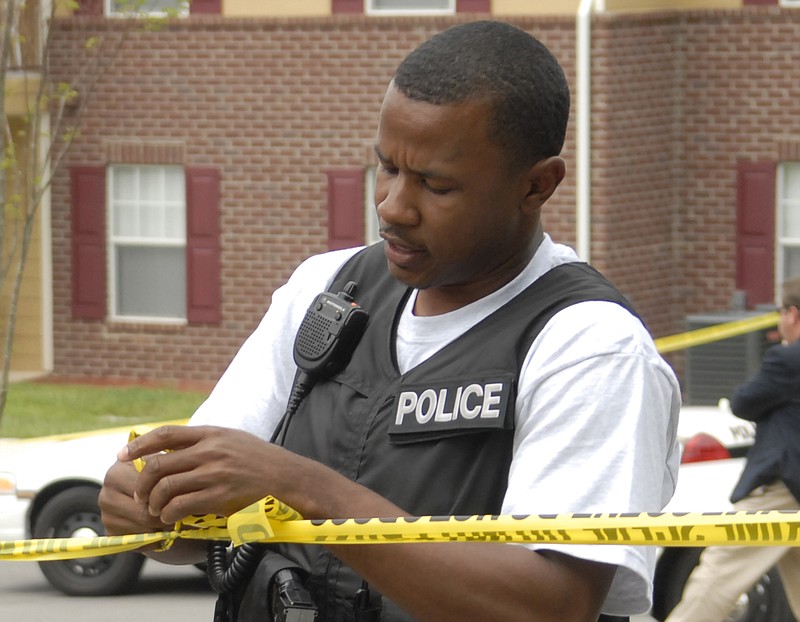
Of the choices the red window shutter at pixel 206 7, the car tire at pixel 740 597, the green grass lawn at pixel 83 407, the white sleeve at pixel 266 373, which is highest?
the red window shutter at pixel 206 7

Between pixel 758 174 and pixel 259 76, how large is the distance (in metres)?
4.89

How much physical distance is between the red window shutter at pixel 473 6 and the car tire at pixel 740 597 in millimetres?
8612

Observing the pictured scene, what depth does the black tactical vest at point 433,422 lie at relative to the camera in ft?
6.65

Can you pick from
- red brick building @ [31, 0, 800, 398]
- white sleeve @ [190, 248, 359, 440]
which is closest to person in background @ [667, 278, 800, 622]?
white sleeve @ [190, 248, 359, 440]

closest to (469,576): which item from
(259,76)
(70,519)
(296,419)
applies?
(296,419)

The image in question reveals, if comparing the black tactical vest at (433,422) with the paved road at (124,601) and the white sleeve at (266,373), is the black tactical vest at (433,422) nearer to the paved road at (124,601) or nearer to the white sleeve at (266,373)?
the white sleeve at (266,373)

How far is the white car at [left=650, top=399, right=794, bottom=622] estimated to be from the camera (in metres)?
7.15

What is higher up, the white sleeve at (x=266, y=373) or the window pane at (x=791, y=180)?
the window pane at (x=791, y=180)

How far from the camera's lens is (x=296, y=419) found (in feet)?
7.35

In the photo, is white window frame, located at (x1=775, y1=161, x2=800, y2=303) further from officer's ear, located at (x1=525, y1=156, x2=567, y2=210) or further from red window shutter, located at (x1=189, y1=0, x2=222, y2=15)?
officer's ear, located at (x1=525, y1=156, x2=567, y2=210)

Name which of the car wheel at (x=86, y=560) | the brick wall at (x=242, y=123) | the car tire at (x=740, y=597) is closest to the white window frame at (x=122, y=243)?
the brick wall at (x=242, y=123)

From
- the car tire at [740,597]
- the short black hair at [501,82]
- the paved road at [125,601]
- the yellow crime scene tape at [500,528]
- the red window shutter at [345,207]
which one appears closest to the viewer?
the yellow crime scene tape at [500,528]

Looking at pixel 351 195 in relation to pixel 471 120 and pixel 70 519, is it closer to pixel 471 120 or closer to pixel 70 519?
pixel 70 519

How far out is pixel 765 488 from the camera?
6.86 m
